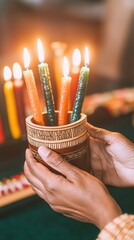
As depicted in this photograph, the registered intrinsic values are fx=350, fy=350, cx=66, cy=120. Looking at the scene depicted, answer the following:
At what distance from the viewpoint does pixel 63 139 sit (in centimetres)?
82

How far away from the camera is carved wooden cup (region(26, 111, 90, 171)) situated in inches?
31.9

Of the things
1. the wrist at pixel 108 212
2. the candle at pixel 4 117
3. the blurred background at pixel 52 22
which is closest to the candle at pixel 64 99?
the wrist at pixel 108 212

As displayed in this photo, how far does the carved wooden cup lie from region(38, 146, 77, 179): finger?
0.04 feet

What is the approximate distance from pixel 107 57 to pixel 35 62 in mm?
2224

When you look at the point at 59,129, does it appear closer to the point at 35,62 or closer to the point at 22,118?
the point at 22,118

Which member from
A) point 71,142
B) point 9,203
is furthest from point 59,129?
point 9,203

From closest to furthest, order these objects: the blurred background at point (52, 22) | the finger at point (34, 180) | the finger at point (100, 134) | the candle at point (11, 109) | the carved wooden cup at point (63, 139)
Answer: the carved wooden cup at point (63, 139) < the finger at point (34, 180) < the finger at point (100, 134) < the candle at point (11, 109) < the blurred background at point (52, 22)

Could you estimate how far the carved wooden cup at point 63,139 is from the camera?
2.65ft

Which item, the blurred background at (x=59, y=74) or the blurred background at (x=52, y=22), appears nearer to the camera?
the blurred background at (x=59, y=74)

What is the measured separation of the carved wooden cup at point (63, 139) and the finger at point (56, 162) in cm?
1

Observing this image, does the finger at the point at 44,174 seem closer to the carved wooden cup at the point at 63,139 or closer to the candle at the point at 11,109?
the carved wooden cup at the point at 63,139

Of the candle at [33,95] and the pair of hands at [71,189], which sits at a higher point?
the candle at [33,95]

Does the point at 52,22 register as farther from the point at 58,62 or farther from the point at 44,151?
the point at 44,151

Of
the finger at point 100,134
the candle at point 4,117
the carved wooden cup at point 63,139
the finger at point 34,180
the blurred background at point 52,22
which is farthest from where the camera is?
the blurred background at point 52,22
